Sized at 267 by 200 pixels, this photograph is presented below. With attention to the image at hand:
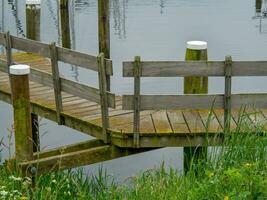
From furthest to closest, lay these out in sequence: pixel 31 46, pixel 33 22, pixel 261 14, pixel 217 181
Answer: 1. pixel 261 14
2. pixel 33 22
3. pixel 31 46
4. pixel 217 181

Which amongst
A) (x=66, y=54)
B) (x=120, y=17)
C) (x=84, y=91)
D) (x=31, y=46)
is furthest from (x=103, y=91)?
(x=120, y=17)

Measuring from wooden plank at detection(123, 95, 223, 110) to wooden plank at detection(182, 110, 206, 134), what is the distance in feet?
0.97

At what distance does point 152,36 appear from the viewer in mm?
28625

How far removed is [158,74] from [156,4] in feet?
113

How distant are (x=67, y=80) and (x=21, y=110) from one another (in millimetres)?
1071

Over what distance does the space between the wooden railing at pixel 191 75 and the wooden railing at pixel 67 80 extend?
357 millimetres

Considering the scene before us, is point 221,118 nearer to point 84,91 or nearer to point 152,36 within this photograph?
point 84,91

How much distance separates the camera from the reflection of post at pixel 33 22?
524 inches

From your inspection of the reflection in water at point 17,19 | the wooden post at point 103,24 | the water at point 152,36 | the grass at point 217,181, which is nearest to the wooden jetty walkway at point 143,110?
the grass at point 217,181

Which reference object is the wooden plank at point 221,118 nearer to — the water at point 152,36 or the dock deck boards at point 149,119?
the dock deck boards at point 149,119

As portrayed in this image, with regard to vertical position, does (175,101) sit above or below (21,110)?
above

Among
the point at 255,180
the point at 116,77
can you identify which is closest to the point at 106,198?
the point at 255,180

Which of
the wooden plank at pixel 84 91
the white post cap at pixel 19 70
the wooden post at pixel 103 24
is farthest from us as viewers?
the wooden post at pixel 103 24

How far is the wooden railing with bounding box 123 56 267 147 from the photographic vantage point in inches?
302
